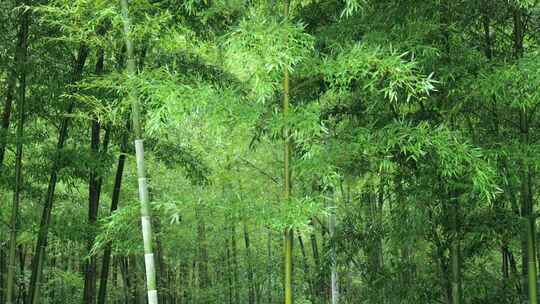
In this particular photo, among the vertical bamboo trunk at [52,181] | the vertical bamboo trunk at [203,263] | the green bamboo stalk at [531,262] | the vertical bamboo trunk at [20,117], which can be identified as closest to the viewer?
the green bamboo stalk at [531,262]

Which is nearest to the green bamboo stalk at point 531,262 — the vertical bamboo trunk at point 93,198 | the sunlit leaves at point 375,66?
the sunlit leaves at point 375,66

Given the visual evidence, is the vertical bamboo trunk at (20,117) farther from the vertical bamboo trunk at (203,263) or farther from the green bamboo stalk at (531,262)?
the vertical bamboo trunk at (203,263)

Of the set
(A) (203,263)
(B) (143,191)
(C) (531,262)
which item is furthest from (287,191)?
(A) (203,263)

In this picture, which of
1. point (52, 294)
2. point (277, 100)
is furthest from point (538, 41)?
point (52, 294)

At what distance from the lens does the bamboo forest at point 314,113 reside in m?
3.13

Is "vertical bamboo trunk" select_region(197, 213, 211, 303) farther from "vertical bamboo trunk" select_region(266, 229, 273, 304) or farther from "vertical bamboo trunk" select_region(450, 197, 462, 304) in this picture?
"vertical bamboo trunk" select_region(450, 197, 462, 304)

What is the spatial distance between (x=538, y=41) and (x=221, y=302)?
36.9 ft

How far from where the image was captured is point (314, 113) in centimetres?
310

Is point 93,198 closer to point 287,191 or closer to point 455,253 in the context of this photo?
point 287,191

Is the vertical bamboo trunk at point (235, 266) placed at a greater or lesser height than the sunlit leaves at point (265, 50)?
lesser

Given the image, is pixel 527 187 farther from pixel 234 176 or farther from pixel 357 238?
pixel 234 176

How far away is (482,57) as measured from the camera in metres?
3.96

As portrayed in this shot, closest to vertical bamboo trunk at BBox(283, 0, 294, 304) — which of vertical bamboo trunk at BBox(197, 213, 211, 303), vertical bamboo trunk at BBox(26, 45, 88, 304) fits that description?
vertical bamboo trunk at BBox(26, 45, 88, 304)

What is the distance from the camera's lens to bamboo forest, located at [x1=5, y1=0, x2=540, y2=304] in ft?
10.3
